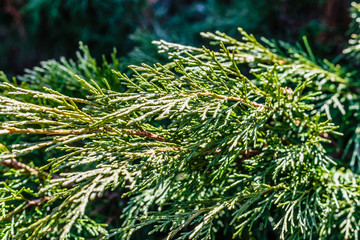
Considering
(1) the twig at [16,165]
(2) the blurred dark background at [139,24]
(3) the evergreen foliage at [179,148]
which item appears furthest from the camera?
(2) the blurred dark background at [139,24]

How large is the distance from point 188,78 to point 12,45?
11.0 feet

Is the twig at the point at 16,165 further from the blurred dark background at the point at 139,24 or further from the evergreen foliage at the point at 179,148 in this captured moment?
the blurred dark background at the point at 139,24

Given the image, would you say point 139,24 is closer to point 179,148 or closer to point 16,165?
point 16,165

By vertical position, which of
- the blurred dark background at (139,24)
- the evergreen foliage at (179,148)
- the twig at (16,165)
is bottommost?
the evergreen foliage at (179,148)

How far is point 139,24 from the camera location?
2.98 m

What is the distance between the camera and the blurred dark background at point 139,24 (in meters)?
2.12

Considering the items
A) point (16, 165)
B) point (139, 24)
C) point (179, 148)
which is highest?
point (139, 24)

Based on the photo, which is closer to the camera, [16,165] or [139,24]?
[16,165]

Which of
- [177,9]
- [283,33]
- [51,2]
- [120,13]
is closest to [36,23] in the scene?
[51,2]

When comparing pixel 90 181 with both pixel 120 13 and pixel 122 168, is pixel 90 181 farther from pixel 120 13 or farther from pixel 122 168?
pixel 120 13

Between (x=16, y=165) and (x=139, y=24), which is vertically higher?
(x=139, y=24)

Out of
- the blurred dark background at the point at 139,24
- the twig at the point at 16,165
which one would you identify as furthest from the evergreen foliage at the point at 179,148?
the blurred dark background at the point at 139,24

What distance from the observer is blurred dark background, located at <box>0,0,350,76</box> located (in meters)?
2.12

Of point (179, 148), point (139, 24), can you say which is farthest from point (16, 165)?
point (139, 24)
